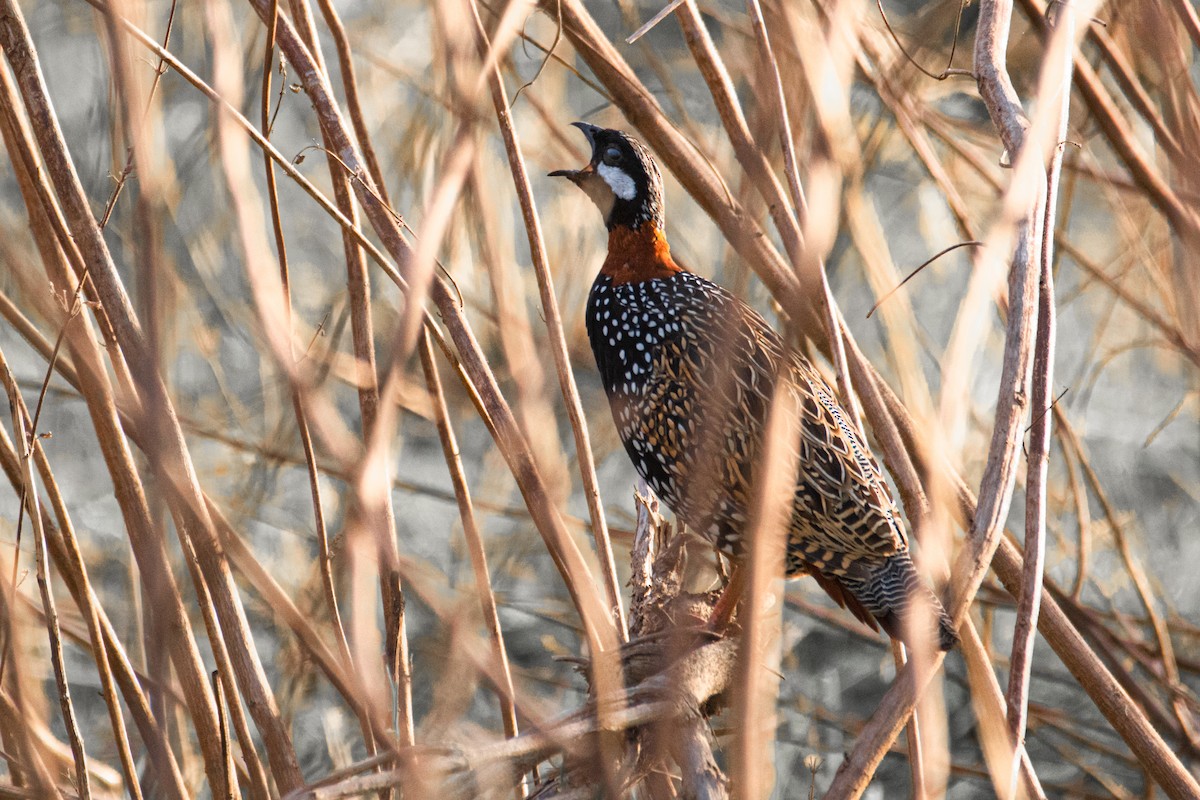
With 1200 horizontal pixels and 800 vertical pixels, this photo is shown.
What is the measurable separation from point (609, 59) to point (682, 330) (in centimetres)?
87

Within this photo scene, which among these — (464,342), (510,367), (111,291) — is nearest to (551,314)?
(510,367)

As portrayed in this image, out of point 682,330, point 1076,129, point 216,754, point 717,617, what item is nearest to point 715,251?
point 1076,129

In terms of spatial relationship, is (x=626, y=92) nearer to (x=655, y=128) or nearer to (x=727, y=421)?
(x=655, y=128)

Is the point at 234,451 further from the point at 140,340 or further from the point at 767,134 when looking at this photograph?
the point at 767,134

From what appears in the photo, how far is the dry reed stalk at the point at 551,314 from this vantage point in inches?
74.1

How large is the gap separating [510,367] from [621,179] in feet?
4.47

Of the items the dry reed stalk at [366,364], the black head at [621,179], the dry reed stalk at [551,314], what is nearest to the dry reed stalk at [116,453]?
the dry reed stalk at [366,364]

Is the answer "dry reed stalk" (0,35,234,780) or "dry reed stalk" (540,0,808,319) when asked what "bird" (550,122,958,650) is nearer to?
"dry reed stalk" (540,0,808,319)

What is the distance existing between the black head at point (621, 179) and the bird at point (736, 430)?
34 mm

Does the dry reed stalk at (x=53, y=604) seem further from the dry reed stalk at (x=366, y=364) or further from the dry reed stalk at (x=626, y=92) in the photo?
the dry reed stalk at (x=626, y=92)

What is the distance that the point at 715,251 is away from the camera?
4.75m

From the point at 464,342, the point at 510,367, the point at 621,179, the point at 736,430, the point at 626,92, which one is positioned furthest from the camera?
the point at 621,179

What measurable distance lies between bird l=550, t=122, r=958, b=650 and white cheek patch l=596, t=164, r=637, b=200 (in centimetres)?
8

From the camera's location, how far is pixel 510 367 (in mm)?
1897
